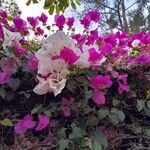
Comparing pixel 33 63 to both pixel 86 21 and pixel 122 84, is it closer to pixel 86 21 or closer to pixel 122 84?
pixel 122 84

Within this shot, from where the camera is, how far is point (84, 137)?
1609 millimetres

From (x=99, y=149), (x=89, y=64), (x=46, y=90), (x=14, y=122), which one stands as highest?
(x=89, y=64)

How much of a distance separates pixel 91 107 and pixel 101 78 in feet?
0.50

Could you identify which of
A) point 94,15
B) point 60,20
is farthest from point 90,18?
point 60,20

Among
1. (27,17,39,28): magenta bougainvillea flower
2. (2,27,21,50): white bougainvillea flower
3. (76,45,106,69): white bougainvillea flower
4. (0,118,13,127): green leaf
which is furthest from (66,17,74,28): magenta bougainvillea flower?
(0,118,13,127): green leaf

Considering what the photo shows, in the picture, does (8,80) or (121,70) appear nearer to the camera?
(8,80)

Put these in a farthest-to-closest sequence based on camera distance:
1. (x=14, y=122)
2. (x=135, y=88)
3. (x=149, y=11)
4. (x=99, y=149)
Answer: (x=149, y=11) → (x=135, y=88) → (x=14, y=122) → (x=99, y=149)

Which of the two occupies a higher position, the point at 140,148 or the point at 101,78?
the point at 101,78

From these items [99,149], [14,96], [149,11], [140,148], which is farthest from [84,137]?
[149,11]

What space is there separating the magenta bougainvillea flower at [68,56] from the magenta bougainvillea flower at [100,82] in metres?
0.09

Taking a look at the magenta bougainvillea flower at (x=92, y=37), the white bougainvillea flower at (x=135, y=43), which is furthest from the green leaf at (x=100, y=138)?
the white bougainvillea flower at (x=135, y=43)

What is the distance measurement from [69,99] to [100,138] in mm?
186

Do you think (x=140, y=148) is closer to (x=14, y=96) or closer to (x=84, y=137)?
(x=84, y=137)

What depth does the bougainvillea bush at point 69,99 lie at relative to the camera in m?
1.62
